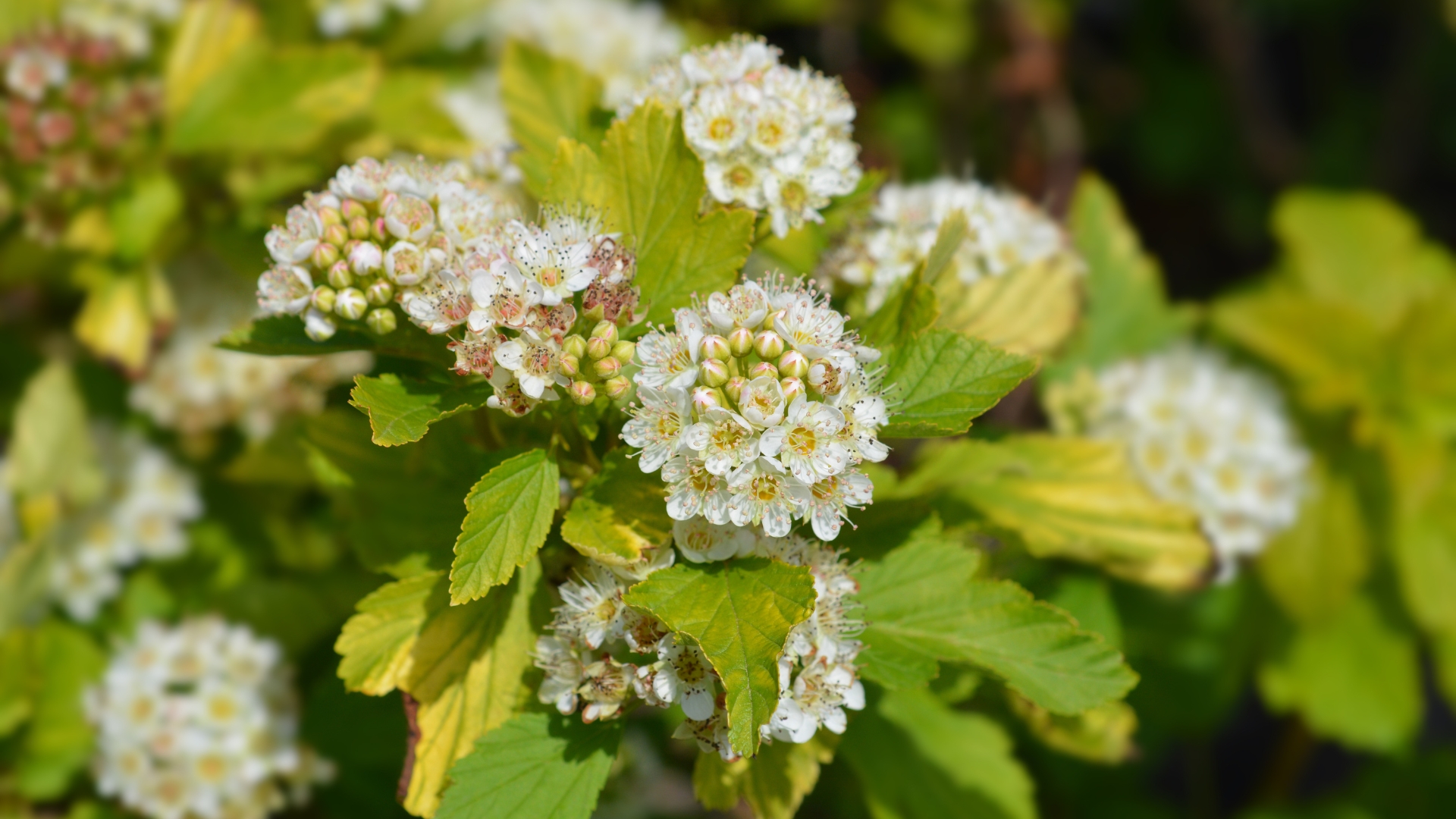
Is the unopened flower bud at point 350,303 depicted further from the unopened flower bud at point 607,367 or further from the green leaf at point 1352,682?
the green leaf at point 1352,682

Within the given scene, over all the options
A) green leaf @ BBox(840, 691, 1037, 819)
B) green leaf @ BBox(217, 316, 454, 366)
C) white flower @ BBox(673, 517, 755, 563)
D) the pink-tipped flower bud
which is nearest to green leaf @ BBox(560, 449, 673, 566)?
white flower @ BBox(673, 517, 755, 563)

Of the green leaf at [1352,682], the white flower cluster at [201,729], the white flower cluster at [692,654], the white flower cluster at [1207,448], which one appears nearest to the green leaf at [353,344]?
the white flower cluster at [692,654]

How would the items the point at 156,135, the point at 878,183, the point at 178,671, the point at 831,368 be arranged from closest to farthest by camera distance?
the point at 831,368 < the point at 878,183 < the point at 178,671 < the point at 156,135

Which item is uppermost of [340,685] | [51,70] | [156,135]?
[51,70]

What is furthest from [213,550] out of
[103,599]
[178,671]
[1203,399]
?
[1203,399]

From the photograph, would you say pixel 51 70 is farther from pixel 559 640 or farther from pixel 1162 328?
pixel 1162 328

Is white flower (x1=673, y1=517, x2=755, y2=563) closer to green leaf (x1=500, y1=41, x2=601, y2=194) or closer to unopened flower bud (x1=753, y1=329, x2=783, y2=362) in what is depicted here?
unopened flower bud (x1=753, y1=329, x2=783, y2=362)

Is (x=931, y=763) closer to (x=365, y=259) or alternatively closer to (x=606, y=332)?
(x=606, y=332)

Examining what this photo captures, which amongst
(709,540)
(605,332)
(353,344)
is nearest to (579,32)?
(353,344)
